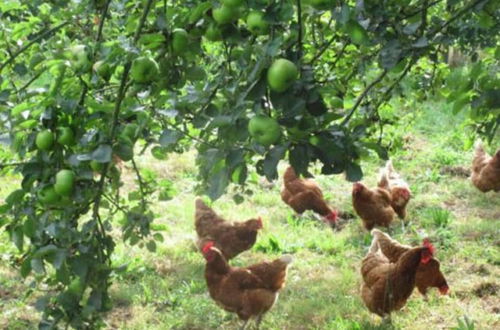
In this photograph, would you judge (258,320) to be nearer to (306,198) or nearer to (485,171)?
(306,198)

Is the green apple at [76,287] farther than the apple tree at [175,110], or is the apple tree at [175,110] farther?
the green apple at [76,287]

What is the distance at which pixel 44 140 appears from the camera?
1526 mm

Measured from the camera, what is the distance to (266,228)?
5195 millimetres

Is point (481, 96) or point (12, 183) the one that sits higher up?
point (481, 96)

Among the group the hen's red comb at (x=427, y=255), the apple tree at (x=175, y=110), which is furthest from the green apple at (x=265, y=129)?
the hen's red comb at (x=427, y=255)

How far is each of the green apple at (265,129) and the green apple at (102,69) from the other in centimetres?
42

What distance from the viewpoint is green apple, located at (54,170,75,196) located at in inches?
60.8

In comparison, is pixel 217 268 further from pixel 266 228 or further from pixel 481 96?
pixel 481 96

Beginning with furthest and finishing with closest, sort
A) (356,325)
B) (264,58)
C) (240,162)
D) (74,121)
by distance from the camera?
(356,325), (74,121), (240,162), (264,58)

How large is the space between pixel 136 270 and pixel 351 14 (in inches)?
125

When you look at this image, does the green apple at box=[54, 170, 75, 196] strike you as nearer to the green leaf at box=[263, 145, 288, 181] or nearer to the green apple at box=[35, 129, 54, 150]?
the green apple at box=[35, 129, 54, 150]

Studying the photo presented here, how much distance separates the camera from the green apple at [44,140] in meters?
1.53

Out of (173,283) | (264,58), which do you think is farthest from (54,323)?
(173,283)

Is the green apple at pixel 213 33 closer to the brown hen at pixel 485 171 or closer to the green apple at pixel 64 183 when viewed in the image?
the green apple at pixel 64 183
